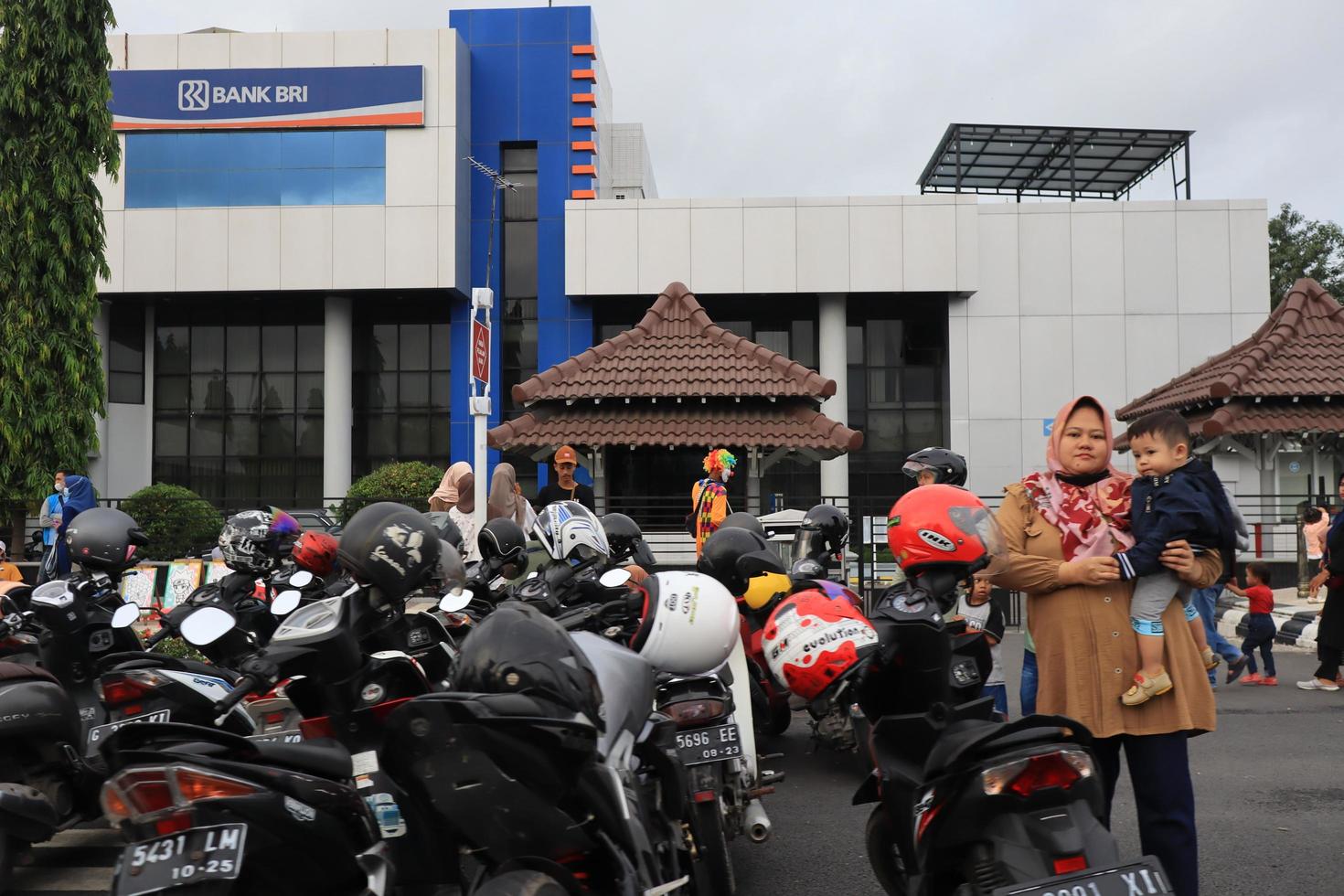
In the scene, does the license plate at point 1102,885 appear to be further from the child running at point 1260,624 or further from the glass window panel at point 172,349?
the glass window panel at point 172,349

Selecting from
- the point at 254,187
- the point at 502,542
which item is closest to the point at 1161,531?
the point at 502,542

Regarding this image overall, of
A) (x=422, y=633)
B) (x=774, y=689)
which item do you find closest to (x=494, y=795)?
(x=422, y=633)

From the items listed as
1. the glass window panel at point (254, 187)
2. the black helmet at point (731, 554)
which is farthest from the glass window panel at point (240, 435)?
the black helmet at point (731, 554)

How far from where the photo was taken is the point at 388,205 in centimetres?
2825

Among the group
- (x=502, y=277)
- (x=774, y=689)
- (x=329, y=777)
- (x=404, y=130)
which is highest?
(x=404, y=130)

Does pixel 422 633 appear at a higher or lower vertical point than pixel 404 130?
lower

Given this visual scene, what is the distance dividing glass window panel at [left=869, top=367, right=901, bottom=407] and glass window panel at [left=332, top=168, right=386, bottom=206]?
13550 mm

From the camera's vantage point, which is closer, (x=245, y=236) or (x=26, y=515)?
(x=26, y=515)

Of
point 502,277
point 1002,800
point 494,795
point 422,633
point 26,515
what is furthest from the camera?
point 502,277

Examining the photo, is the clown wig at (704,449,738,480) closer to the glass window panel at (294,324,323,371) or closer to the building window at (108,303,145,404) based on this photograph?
the glass window panel at (294,324,323,371)

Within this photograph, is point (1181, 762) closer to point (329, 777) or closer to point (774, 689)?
point (329, 777)

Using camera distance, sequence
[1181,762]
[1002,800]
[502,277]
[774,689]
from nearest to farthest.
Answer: [1002,800], [1181,762], [774,689], [502,277]

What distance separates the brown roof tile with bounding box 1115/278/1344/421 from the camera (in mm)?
18984

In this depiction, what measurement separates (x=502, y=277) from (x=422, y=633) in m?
25.9
